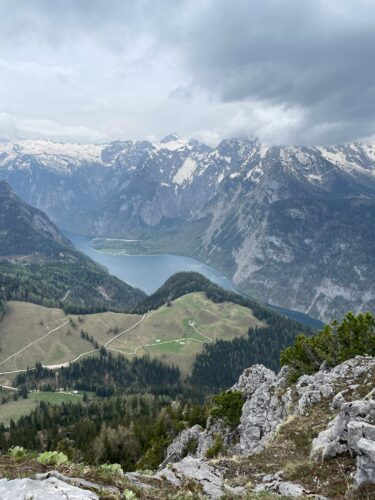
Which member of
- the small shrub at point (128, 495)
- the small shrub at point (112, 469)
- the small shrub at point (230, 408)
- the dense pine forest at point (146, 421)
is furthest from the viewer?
the dense pine forest at point (146, 421)

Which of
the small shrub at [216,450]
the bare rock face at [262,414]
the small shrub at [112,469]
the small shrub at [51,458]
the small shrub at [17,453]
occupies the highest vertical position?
the small shrub at [51,458]

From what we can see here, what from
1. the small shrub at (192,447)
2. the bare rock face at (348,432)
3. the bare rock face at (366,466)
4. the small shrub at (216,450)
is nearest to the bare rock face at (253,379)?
the small shrub at (192,447)

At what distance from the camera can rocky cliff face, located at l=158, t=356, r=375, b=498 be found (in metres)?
19.6

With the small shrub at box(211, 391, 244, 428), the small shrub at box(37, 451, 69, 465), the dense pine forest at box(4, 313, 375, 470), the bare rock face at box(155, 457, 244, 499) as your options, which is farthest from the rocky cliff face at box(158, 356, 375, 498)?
the dense pine forest at box(4, 313, 375, 470)

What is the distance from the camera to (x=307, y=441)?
30828 millimetres

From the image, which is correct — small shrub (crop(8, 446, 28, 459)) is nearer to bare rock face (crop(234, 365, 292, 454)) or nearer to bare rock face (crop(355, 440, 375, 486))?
bare rock face (crop(355, 440, 375, 486))

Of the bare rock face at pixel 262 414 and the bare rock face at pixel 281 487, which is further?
the bare rock face at pixel 262 414

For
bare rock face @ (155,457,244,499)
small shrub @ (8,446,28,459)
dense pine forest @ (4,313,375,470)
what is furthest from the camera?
dense pine forest @ (4,313,375,470)

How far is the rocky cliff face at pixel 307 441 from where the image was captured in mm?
19562

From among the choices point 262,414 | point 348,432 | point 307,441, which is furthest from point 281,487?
point 262,414

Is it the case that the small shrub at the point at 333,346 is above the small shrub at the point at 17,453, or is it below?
A: below

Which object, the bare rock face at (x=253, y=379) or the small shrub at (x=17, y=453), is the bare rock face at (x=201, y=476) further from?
the bare rock face at (x=253, y=379)

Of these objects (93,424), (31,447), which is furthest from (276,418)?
(31,447)

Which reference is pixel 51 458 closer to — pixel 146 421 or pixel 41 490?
pixel 41 490
